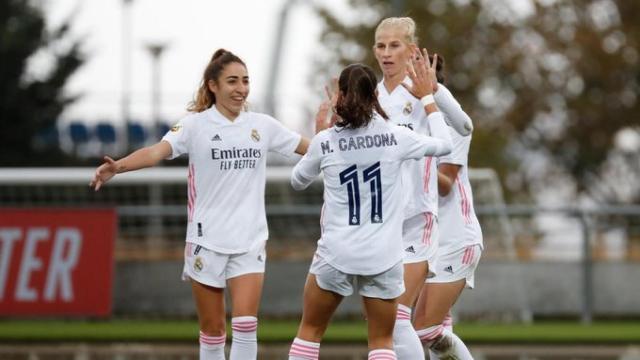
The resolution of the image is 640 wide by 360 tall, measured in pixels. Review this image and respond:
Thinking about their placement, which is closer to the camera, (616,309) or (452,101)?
(452,101)

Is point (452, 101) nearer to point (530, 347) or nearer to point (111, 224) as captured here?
point (530, 347)

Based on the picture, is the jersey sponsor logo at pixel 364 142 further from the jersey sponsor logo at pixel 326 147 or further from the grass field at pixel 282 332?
the grass field at pixel 282 332

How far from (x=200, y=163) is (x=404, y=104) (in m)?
1.45

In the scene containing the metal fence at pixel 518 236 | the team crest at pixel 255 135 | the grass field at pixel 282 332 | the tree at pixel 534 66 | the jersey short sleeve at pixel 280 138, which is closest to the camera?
the team crest at pixel 255 135

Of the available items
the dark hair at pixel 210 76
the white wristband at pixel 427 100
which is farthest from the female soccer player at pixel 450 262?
the dark hair at pixel 210 76

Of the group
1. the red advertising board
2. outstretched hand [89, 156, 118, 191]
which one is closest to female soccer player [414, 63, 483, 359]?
outstretched hand [89, 156, 118, 191]

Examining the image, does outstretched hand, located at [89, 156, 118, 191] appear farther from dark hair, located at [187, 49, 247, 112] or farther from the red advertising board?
the red advertising board

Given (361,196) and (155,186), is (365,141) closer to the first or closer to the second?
(361,196)

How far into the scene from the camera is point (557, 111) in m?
41.1

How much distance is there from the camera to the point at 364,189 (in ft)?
32.2

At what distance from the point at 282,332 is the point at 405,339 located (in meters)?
9.45

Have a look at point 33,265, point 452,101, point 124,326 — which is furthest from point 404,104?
point 124,326

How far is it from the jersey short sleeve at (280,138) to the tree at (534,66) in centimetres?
2671

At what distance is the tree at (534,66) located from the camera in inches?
1526
